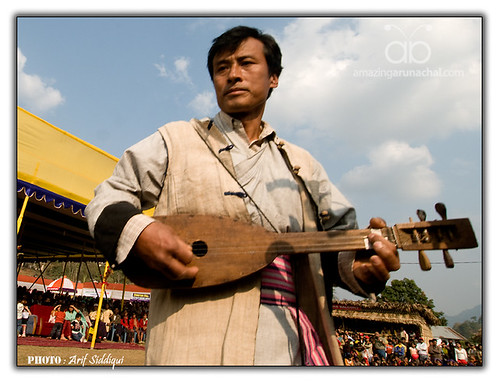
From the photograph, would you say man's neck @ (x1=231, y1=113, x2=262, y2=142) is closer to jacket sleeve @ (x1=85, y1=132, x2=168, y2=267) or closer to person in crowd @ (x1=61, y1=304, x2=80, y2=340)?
jacket sleeve @ (x1=85, y1=132, x2=168, y2=267)

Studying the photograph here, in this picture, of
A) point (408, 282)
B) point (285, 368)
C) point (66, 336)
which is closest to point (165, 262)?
point (285, 368)

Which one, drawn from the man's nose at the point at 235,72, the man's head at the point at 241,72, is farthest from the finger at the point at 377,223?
the man's nose at the point at 235,72

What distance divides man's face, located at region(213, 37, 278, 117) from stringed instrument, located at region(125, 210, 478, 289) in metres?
0.63

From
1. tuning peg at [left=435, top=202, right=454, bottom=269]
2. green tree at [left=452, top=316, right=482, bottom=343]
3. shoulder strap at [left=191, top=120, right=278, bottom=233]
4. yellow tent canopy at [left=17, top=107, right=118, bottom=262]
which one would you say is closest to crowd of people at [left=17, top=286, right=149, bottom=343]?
yellow tent canopy at [left=17, top=107, right=118, bottom=262]

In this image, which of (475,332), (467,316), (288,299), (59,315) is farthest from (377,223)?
(467,316)

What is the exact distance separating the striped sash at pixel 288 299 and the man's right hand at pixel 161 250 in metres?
0.33

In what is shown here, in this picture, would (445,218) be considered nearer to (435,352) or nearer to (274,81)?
(274,81)

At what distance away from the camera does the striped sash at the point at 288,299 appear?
1335 mm

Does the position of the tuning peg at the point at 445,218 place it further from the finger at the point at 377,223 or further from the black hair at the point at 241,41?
the black hair at the point at 241,41

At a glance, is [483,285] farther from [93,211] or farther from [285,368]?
[93,211]

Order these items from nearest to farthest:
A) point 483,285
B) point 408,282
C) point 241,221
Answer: point 241,221 → point 483,285 → point 408,282

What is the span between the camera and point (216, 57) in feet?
5.94

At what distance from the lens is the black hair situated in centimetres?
177

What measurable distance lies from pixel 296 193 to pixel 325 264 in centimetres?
36
